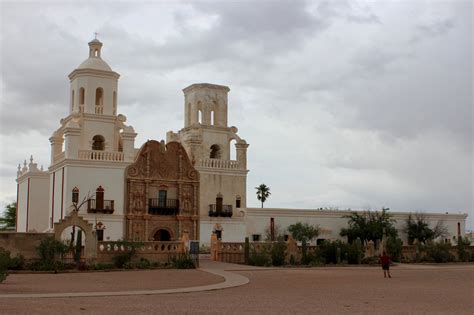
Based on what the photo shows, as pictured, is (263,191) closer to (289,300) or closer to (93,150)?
(93,150)

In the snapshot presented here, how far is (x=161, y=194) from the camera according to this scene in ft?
164

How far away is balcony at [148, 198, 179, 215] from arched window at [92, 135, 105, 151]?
17.5 ft

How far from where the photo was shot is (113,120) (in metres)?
49.7

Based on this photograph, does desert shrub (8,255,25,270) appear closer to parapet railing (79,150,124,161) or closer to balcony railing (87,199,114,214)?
balcony railing (87,199,114,214)

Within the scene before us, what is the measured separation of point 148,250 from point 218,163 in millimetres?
15543

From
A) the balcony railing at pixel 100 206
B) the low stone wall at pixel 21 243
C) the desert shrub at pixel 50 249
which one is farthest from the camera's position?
the balcony railing at pixel 100 206

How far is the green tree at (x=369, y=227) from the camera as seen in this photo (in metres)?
54.9

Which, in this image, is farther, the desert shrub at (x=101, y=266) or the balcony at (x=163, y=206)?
the balcony at (x=163, y=206)

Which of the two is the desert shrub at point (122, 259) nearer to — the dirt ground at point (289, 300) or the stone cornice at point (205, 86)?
the dirt ground at point (289, 300)

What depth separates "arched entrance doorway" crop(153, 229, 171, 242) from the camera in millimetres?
49091

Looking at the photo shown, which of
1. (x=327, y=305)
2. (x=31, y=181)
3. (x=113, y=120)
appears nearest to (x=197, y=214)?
(x=113, y=120)

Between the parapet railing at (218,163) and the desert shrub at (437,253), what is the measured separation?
15469 millimetres

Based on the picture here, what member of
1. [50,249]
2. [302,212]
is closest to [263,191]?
[302,212]

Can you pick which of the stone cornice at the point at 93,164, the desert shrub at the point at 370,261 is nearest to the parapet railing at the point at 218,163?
the stone cornice at the point at 93,164
